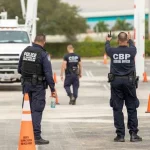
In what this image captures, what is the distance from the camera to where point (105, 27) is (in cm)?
13662

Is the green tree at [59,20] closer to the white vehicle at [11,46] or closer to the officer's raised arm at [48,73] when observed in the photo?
the white vehicle at [11,46]

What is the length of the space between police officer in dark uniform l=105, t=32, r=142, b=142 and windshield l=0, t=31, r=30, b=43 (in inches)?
539

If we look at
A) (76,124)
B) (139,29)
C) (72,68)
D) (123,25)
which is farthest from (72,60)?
(123,25)

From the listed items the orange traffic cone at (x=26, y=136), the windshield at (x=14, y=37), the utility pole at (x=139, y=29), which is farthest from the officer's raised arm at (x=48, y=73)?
the utility pole at (x=139, y=29)

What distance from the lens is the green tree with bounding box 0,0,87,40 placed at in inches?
2734

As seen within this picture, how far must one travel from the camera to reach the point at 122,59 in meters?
11.7

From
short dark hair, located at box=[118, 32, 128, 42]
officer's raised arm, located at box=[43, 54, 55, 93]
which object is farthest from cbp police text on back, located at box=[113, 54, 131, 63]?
officer's raised arm, located at box=[43, 54, 55, 93]

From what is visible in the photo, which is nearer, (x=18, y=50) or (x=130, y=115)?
(x=130, y=115)

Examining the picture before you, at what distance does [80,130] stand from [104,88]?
1241 cm

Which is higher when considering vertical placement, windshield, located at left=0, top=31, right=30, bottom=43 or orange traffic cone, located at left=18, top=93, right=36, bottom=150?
windshield, located at left=0, top=31, right=30, bottom=43

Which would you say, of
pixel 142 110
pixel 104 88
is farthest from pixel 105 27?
pixel 142 110

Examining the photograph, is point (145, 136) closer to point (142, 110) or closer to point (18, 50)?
point (142, 110)

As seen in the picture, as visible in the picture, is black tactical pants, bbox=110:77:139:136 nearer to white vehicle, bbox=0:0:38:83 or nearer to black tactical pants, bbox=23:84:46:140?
black tactical pants, bbox=23:84:46:140

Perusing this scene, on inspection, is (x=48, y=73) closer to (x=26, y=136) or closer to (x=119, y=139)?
(x=119, y=139)
